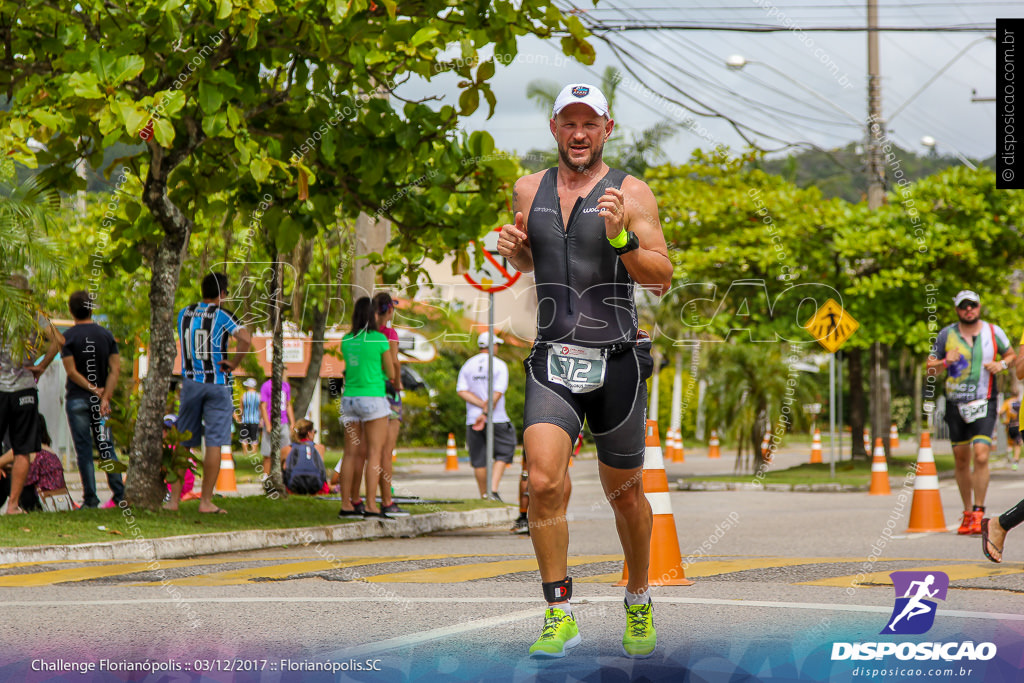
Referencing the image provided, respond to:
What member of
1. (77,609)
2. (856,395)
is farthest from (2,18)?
(856,395)

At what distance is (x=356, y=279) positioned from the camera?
13844mm

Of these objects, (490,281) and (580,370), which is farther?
(490,281)

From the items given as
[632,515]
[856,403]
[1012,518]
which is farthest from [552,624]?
[856,403]

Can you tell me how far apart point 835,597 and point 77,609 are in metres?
3.63

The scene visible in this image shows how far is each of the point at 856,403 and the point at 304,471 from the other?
16303 millimetres

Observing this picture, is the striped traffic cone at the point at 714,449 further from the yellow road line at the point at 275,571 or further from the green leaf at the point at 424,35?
the green leaf at the point at 424,35

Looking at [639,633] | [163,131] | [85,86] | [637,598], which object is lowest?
[639,633]

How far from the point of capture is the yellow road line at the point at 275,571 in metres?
6.81

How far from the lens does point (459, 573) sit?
23.7 feet

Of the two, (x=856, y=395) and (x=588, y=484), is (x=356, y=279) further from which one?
(x=856, y=395)

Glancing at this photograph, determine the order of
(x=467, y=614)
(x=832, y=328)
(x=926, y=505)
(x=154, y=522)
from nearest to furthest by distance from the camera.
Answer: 1. (x=467, y=614)
2. (x=154, y=522)
3. (x=926, y=505)
4. (x=832, y=328)

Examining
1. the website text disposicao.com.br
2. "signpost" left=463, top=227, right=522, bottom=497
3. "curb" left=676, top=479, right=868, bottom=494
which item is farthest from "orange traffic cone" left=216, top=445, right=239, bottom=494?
the website text disposicao.com.br

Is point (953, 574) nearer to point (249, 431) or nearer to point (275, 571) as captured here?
point (275, 571)

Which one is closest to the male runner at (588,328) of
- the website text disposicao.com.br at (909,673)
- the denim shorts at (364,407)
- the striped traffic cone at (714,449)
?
the website text disposicao.com.br at (909,673)
